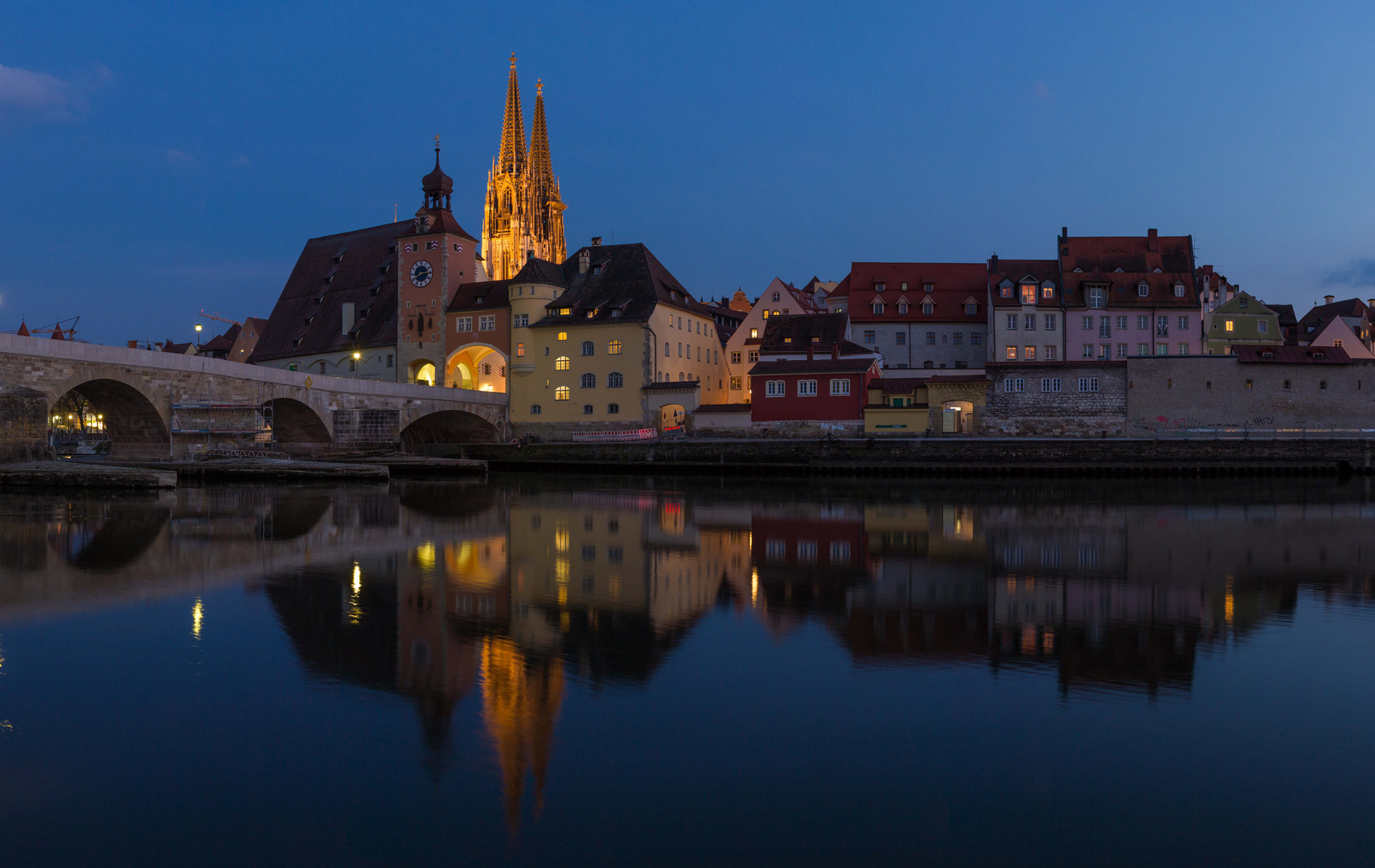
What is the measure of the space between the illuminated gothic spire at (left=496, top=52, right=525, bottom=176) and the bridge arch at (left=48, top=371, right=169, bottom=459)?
65946 millimetres

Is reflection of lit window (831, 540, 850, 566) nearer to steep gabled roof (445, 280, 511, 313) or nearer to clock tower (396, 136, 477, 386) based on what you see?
steep gabled roof (445, 280, 511, 313)

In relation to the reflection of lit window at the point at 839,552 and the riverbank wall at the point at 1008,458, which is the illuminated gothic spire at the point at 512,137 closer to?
the riverbank wall at the point at 1008,458

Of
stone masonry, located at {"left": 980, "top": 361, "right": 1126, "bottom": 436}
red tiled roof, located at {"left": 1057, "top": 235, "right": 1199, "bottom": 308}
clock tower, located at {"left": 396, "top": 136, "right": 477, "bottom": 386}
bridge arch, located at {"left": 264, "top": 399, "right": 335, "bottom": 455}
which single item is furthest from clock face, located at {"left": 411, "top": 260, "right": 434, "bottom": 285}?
red tiled roof, located at {"left": 1057, "top": 235, "right": 1199, "bottom": 308}

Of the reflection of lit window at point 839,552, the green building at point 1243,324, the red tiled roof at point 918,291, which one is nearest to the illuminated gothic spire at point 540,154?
the red tiled roof at point 918,291

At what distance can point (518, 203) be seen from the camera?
96.4 m

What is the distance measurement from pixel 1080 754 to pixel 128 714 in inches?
284

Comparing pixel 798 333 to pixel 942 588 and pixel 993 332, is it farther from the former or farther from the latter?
pixel 942 588

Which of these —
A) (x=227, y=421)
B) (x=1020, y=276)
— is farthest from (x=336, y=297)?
(x=1020, y=276)

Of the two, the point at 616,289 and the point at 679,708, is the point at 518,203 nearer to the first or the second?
the point at 616,289

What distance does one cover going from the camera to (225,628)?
10.3 meters

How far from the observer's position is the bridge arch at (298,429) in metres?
41.2

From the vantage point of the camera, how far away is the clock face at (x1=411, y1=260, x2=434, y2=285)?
5944 cm

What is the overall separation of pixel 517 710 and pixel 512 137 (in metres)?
98.7

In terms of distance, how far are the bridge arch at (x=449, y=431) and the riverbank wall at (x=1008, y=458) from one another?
983cm
